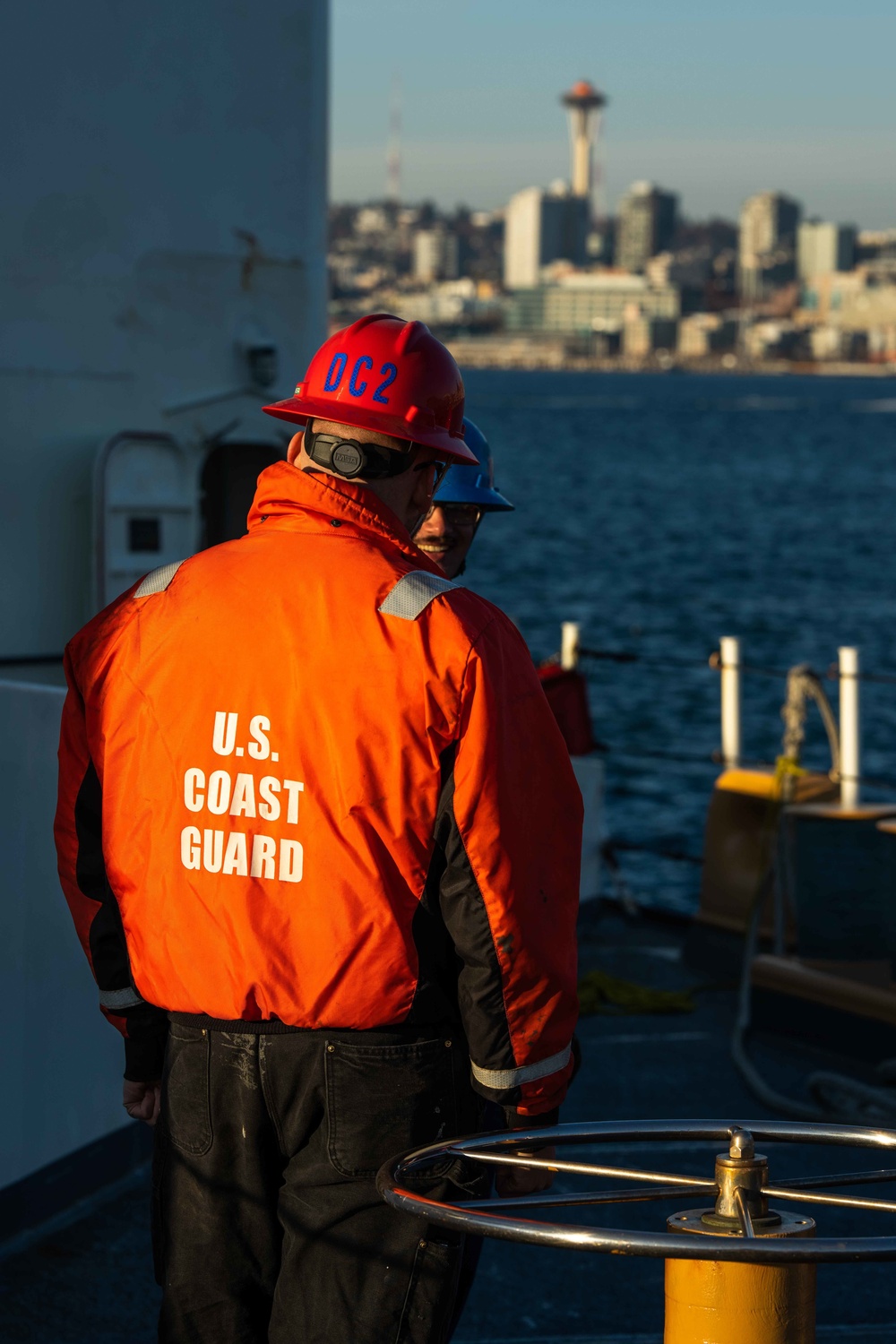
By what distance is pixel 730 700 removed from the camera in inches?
340

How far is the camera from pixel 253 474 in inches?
293

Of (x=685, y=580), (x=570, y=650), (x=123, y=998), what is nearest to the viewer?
(x=123, y=998)

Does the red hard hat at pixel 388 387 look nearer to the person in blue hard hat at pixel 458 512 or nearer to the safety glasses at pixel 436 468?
the safety glasses at pixel 436 468

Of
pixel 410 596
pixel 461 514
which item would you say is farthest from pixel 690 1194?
pixel 461 514

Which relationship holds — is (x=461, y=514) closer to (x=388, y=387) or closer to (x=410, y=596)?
(x=388, y=387)

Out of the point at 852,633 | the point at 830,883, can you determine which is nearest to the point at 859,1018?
the point at 830,883

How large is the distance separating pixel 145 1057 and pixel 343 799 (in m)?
0.75

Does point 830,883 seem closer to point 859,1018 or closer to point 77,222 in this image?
point 859,1018

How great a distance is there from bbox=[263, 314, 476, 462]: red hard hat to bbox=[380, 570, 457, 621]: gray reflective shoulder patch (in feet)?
1.08

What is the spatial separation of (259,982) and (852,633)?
3575cm

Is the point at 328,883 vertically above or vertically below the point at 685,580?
above

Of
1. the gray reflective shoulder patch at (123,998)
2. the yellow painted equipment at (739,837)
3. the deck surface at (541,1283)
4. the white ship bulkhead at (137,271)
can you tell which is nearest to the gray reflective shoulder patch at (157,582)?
the gray reflective shoulder patch at (123,998)

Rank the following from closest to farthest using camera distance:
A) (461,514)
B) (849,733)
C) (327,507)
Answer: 1. (327,507)
2. (461,514)
3. (849,733)

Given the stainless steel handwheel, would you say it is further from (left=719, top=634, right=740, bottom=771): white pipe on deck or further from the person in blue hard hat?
(left=719, top=634, right=740, bottom=771): white pipe on deck
